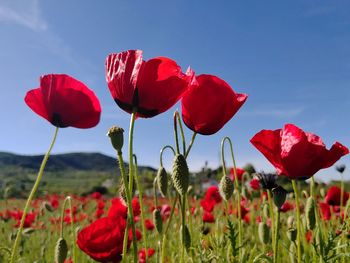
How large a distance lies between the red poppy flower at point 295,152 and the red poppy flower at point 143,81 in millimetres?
334

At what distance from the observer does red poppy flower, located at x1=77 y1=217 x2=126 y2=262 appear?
1.77 m

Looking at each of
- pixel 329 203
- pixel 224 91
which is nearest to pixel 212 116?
pixel 224 91

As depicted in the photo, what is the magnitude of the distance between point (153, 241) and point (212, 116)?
3.86 metres

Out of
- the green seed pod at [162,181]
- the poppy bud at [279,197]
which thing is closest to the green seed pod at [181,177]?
the green seed pod at [162,181]

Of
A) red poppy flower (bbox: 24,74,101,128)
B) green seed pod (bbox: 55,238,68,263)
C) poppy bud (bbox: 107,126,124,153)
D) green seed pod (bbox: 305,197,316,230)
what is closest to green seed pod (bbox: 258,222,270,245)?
green seed pod (bbox: 305,197,316,230)

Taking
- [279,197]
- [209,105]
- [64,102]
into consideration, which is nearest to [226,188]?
[279,197]

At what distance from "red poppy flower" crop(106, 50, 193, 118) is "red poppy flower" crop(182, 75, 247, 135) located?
85mm

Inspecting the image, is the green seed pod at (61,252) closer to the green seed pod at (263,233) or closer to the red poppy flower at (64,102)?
the red poppy flower at (64,102)

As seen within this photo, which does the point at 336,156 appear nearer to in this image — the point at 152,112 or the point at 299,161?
the point at 299,161

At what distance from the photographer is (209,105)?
4.10ft

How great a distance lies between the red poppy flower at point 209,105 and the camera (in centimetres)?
124

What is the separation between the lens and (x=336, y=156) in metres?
1.40

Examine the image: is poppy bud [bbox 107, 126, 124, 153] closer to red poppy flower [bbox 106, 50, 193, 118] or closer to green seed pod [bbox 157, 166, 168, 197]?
red poppy flower [bbox 106, 50, 193, 118]

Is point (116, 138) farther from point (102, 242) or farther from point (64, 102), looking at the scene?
point (102, 242)
